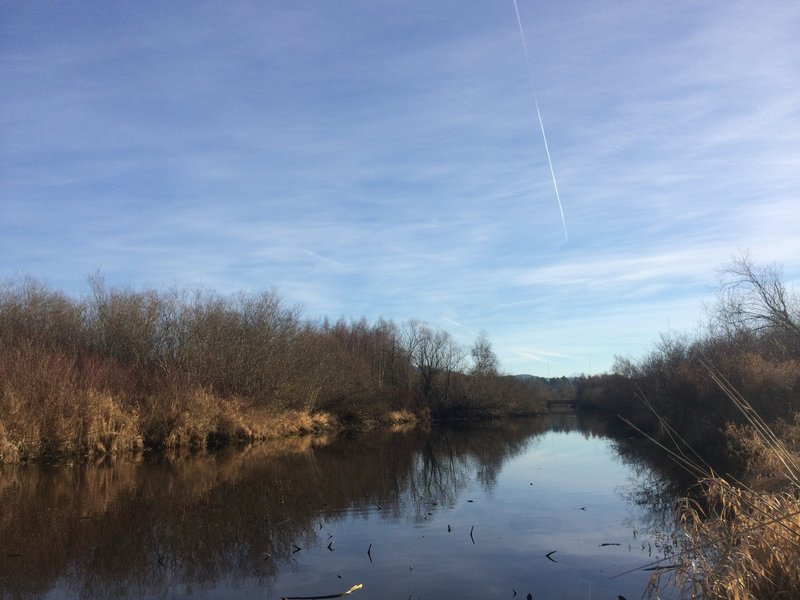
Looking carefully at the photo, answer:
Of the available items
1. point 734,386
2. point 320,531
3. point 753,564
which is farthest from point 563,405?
point 753,564

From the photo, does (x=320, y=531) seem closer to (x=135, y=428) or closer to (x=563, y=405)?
(x=135, y=428)

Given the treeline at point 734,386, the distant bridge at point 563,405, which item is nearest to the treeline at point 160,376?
the treeline at point 734,386

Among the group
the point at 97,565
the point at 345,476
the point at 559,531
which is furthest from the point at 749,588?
the point at 345,476

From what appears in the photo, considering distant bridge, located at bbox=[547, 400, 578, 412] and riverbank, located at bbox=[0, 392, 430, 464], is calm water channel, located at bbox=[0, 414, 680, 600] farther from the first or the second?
distant bridge, located at bbox=[547, 400, 578, 412]

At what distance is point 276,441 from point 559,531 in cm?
2411

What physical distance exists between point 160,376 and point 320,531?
69.4 ft

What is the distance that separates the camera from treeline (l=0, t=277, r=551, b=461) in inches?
854

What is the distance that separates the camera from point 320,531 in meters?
11.9

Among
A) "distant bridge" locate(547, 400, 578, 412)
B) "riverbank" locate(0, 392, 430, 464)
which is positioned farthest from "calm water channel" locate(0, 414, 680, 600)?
"distant bridge" locate(547, 400, 578, 412)

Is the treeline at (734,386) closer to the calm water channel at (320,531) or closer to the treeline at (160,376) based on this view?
the calm water channel at (320,531)

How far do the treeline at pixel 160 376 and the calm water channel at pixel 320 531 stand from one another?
248cm

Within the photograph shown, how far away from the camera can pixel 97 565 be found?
9.05 metres

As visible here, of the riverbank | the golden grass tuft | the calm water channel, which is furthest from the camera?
the riverbank

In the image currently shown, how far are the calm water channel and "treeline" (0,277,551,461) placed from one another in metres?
2.48
